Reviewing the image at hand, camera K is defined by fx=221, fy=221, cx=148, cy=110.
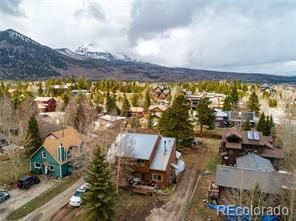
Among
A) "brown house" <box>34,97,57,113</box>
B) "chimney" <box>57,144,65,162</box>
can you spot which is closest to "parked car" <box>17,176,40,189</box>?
"chimney" <box>57,144,65,162</box>

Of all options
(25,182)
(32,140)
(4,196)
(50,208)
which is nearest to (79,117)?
(32,140)

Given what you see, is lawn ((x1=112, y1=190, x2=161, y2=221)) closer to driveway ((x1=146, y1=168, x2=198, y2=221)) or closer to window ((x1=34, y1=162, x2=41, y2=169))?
driveway ((x1=146, y1=168, x2=198, y2=221))

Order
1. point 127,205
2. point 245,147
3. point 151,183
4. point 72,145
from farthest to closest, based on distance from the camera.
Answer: point 245,147 < point 72,145 < point 151,183 < point 127,205

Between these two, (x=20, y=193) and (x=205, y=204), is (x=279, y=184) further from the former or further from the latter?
(x=20, y=193)

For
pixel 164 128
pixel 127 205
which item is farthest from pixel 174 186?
pixel 164 128

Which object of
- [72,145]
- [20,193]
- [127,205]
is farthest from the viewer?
[72,145]

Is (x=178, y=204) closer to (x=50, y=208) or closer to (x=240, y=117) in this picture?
(x=50, y=208)

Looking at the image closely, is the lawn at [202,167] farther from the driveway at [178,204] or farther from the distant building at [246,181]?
the distant building at [246,181]
